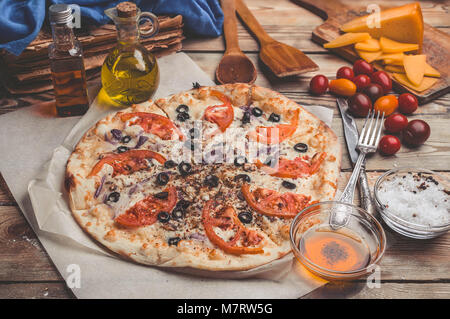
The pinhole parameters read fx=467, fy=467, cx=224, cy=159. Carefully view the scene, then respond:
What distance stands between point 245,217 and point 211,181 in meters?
0.38

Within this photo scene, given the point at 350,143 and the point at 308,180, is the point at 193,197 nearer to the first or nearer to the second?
the point at 308,180

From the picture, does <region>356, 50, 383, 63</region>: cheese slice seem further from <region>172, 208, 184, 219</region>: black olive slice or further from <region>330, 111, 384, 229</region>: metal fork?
<region>172, 208, 184, 219</region>: black olive slice

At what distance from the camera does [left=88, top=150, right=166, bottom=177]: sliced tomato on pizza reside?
3141 millimetres

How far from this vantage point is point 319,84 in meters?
4.07

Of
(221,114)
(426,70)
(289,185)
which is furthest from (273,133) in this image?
(426,70)

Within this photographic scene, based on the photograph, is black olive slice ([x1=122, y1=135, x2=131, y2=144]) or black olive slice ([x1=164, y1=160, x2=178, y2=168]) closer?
black olive slice ([x1=164, y1=160, x2=178, y2=168])

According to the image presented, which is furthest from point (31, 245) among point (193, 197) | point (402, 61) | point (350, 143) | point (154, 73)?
point (402, 61)

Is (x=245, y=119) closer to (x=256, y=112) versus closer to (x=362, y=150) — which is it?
(x=256, y=112)

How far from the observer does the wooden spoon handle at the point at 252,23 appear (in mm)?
4629

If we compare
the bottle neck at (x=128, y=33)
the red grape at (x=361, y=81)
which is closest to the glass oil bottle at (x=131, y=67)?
the bottle neck at (x=128, y=33)

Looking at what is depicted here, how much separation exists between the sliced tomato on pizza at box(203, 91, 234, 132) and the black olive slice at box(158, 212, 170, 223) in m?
0.90

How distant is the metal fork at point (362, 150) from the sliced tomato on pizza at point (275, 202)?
220mm

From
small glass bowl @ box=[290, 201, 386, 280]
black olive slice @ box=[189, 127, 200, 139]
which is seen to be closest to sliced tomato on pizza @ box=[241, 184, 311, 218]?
small glass bowl @ box=[290, 201, 386, 280]

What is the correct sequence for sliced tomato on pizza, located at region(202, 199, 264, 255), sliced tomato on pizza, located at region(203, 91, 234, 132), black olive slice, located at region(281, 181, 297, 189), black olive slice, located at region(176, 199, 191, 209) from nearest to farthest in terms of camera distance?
sliced tomato on pizza, located at region(202, 199, 264, 255) → black olive slice, located at region(176, 199, 191, 209) → black olive slice, located at region(281, 181, 297, 189) → sliced tomato on pizza, located at region(203, 91, 234, 132)
